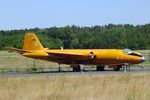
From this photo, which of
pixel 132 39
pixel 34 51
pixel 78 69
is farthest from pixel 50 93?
pixel 132 39

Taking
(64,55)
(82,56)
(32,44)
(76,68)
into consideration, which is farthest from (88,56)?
(32,44)

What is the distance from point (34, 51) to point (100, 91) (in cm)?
2629

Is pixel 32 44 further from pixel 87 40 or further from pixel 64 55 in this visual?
pixel 87 40

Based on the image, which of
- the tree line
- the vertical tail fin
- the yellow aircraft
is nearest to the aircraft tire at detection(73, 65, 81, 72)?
the yellow aircraft

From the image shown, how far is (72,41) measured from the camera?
158875 millimetres

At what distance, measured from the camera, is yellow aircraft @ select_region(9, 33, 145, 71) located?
38719 mm

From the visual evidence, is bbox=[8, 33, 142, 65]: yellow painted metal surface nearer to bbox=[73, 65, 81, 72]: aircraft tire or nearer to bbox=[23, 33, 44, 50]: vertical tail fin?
bbox=[23, 33, 44, 50]: vertical tail fin

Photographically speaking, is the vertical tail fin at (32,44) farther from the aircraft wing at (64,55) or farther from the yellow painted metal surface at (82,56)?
the aircraft wing at (64,55)

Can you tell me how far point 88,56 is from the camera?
130 feet

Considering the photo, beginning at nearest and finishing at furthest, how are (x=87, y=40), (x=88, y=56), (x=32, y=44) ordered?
(x=88, y=56) → (x=32, y=44) → (x=87, y=40)

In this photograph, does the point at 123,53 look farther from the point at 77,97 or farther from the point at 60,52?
the point at 77,97

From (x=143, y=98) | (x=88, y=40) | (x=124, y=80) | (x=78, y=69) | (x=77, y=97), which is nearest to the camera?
(x=143, y=98)

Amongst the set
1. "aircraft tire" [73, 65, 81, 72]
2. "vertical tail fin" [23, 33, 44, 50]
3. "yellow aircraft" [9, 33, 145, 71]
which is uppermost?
"vertical tail fin" [23, 33, 44, 50]

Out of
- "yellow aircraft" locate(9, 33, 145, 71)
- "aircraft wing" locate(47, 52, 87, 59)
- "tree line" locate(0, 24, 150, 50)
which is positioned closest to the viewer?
"yellow aircraft" locate(9, 33, 145, 71)
